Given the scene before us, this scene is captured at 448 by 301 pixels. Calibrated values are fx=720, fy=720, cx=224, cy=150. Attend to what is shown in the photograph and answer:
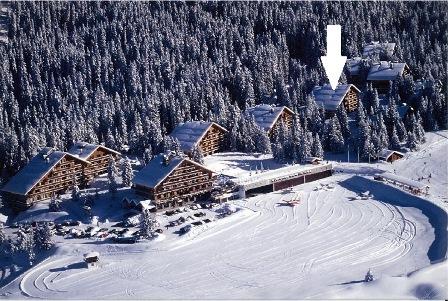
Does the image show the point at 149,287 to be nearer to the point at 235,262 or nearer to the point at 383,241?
the point at 235,262

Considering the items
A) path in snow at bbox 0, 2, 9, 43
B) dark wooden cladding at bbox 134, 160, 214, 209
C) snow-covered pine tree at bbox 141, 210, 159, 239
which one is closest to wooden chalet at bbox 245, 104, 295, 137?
dark wooden cladding at bbox 134, 160, 214, 209

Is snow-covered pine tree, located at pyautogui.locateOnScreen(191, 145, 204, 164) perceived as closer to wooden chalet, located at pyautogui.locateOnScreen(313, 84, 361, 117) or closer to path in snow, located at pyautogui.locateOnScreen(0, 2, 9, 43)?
wooden chalet, located at pyautogui.locateOnScreen(313, 84, 361, 117)

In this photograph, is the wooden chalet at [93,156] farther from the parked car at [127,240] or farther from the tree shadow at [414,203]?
the tree shadow at [414,203]

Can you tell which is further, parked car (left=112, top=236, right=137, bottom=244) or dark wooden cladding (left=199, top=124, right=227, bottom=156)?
dark wooden cladding (left=199, top=124, right=227, bottom=156)

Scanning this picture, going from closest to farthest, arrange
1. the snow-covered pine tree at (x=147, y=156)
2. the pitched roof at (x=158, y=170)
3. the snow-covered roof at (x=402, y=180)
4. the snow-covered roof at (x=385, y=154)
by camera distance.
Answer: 1. the pitched roof at (x=158, y=170)
2. the snow-covered roof at (x=402, y=180)
3. the snow-covered pine tree at (x=147, y=156)
4. the snow-covered roof at (x=385, y=154)

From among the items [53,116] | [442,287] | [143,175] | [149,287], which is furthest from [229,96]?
[442,287]

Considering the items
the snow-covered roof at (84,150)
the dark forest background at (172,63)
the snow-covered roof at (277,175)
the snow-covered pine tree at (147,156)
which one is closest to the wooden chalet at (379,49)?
the dark forest background at (172,63)

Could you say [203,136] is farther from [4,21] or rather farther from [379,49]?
[4,21]
